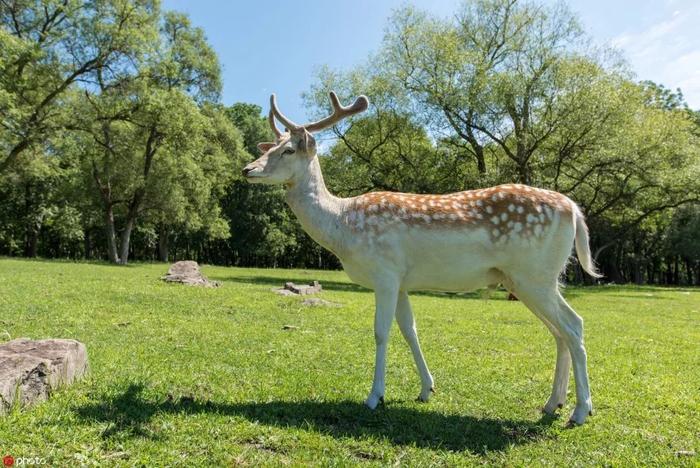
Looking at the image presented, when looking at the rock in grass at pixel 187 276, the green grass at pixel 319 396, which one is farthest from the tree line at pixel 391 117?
the green grass at pixel 319 396

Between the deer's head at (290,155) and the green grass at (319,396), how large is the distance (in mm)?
2392

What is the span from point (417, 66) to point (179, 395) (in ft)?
79.8

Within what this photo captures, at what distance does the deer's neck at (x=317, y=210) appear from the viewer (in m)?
5.52

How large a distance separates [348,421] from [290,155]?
9.33 feet

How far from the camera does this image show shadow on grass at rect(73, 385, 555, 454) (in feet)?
14.1

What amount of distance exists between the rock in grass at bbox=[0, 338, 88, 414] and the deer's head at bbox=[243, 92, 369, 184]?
2.61m

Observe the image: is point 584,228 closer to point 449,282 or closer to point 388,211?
point 449,282

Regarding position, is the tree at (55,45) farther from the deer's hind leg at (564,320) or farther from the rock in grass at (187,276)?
the deer's hind leg at (564,320)

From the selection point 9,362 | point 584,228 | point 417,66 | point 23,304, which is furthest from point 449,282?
point 417,66

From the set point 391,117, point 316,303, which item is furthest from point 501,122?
point 316,303

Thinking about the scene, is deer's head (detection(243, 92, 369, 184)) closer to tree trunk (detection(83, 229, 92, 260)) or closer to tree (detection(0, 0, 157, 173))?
tree (detection(0, 0, 157, 173))

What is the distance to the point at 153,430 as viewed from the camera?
4199 millimetres

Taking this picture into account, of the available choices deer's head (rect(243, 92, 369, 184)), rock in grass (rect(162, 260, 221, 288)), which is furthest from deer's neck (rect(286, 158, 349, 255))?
rock in grass (rect(162, 260, 221, 288))

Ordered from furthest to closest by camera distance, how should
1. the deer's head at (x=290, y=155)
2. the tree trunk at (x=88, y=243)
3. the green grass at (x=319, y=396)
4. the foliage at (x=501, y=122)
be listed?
the tree trunk at (x=88, y=243)
the foliage at (x=501, y=122)
the deer's head at (x=290, y=155)
the green grass at (x=319, y=396)
